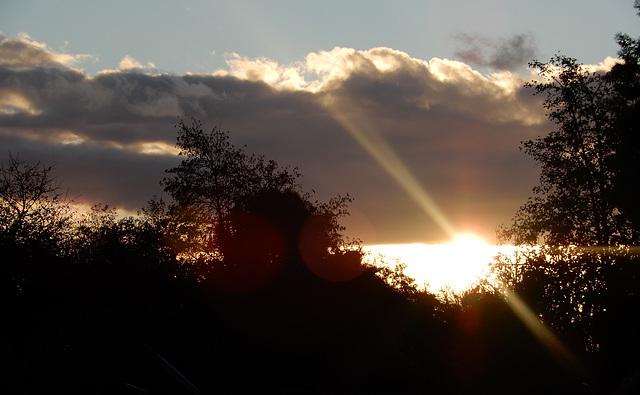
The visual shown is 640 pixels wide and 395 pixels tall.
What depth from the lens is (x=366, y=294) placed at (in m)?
38.4

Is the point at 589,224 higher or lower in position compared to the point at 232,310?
higher

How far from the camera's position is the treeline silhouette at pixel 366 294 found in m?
24.3

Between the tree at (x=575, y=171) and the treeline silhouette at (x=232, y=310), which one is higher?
the tree at (x=575, y=171)

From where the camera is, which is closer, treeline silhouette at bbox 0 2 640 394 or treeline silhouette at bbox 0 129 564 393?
treeline silhouette at bbox 0 129 564 393

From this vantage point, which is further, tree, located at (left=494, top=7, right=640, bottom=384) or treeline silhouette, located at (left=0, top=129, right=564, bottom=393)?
tree, located at (left=494, top=7, right=640, bottom=384)

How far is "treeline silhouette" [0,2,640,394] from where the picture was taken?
79.8ft

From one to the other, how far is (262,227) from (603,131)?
73.0 feet

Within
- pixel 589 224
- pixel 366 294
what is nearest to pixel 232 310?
pixel 366 294

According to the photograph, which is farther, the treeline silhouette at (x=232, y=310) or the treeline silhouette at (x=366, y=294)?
the treeline silhouette at (x=366, y=294)

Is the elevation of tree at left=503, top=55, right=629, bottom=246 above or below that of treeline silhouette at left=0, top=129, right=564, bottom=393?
above

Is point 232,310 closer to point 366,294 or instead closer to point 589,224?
point 366,294

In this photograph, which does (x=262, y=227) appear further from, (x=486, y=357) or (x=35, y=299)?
(x=35, y=299)

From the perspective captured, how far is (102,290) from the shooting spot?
80.8ft

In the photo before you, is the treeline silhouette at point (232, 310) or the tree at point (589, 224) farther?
the tree at point (589, 224)
